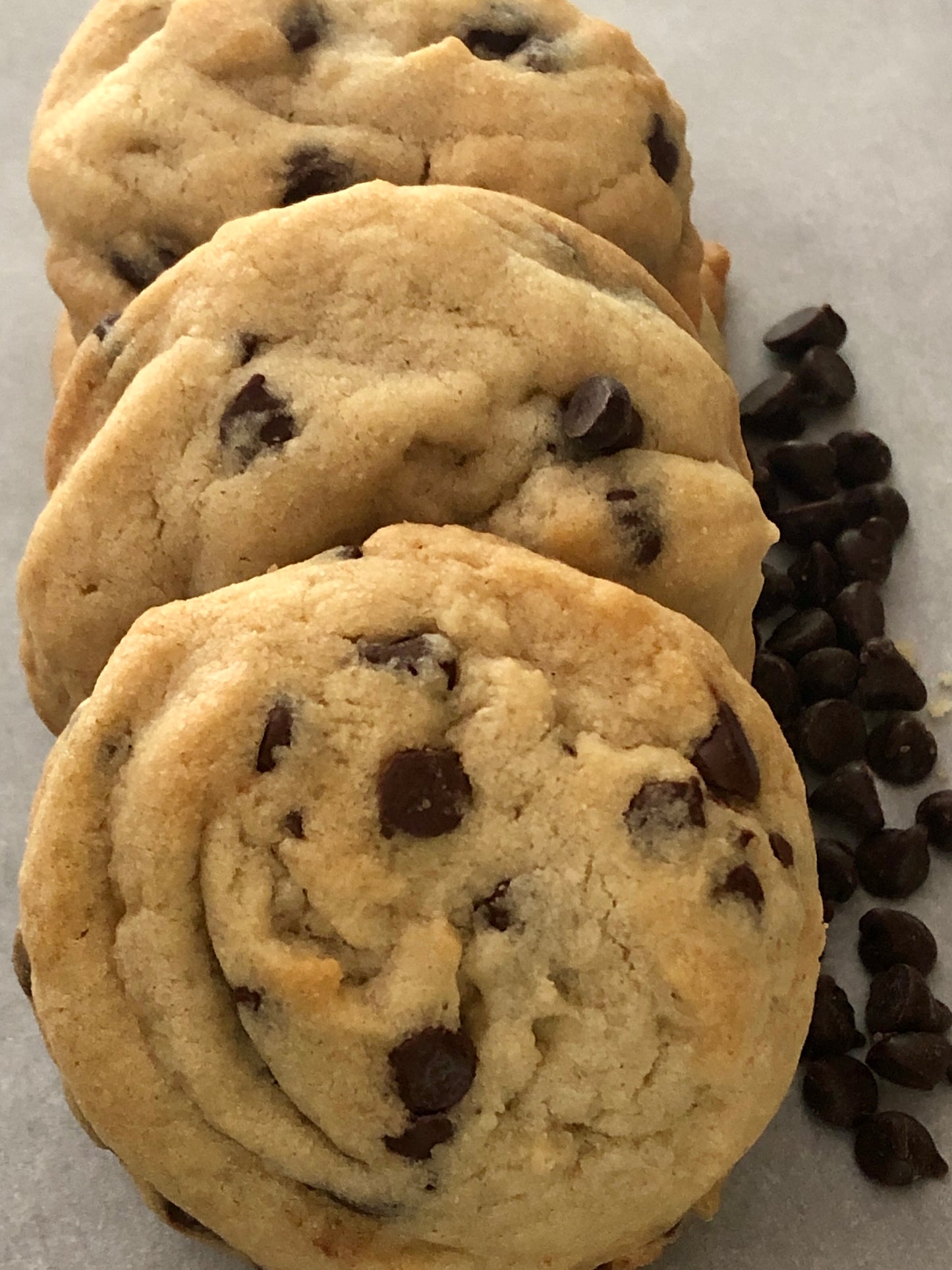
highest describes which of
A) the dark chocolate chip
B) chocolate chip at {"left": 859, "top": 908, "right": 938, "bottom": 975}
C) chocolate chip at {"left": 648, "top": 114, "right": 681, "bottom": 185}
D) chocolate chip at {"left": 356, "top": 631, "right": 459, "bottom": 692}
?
chocolate chip at {"left": 648, "top": 114, "right": 681, "bottom": 185}

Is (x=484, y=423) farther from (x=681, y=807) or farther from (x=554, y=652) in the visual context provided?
(x=681, y=807)

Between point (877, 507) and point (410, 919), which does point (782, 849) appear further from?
point (877, 507)

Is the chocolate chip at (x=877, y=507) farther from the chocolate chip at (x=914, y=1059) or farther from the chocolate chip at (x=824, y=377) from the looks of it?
the chocolate chip at (x=914, y=1059)

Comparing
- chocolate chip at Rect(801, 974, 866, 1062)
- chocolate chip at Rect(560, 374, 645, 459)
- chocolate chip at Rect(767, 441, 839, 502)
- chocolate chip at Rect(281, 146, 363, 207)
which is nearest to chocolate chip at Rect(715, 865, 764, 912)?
chocolate chip at Rect(560, 374, 645, 459)

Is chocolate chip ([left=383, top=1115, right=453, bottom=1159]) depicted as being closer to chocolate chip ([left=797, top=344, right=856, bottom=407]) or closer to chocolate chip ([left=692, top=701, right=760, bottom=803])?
chocolate chip ([left=692, top=701, right=760, bottom=803])

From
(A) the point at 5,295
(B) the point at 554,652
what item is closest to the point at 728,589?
(B) the point at 554,652

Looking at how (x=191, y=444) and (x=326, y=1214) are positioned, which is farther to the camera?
(x=191, y=444)

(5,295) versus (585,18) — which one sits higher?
Result: (585,18)
